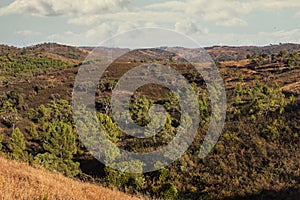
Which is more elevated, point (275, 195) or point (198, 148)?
point (198, 148)

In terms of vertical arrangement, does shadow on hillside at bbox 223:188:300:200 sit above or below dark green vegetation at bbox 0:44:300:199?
below

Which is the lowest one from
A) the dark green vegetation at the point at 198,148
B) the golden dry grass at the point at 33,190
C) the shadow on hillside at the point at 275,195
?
the shadow on hillside at the point at 275,195

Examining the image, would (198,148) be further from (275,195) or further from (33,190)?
(33,190)

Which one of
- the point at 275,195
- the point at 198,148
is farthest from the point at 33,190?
the point at 198,148

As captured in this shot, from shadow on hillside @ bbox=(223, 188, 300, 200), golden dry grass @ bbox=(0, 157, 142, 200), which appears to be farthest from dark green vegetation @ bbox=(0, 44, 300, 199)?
golden dry grass @ bbox=(0, 157, 142, 200)

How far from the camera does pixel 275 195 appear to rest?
34.4m

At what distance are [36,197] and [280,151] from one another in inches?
1576

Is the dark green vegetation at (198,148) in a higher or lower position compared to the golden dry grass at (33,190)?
lower

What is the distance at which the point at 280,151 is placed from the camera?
4228 centimetres

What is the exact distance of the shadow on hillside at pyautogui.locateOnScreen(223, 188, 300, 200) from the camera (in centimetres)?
3384

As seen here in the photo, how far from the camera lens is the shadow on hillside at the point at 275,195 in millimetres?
33844

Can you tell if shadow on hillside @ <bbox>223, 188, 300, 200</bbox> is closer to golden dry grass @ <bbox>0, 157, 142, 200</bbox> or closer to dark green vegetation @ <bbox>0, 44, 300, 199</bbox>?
dark green vegetation @ <bbox>0, 44, 300, 199</bbox>

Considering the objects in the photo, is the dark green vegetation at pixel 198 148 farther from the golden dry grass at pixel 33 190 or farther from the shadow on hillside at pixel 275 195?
the golden dry grass at pixel 33 190

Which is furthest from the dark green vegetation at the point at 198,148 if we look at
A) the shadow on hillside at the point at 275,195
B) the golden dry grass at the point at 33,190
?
the golden dry grass at the point at 33,190
